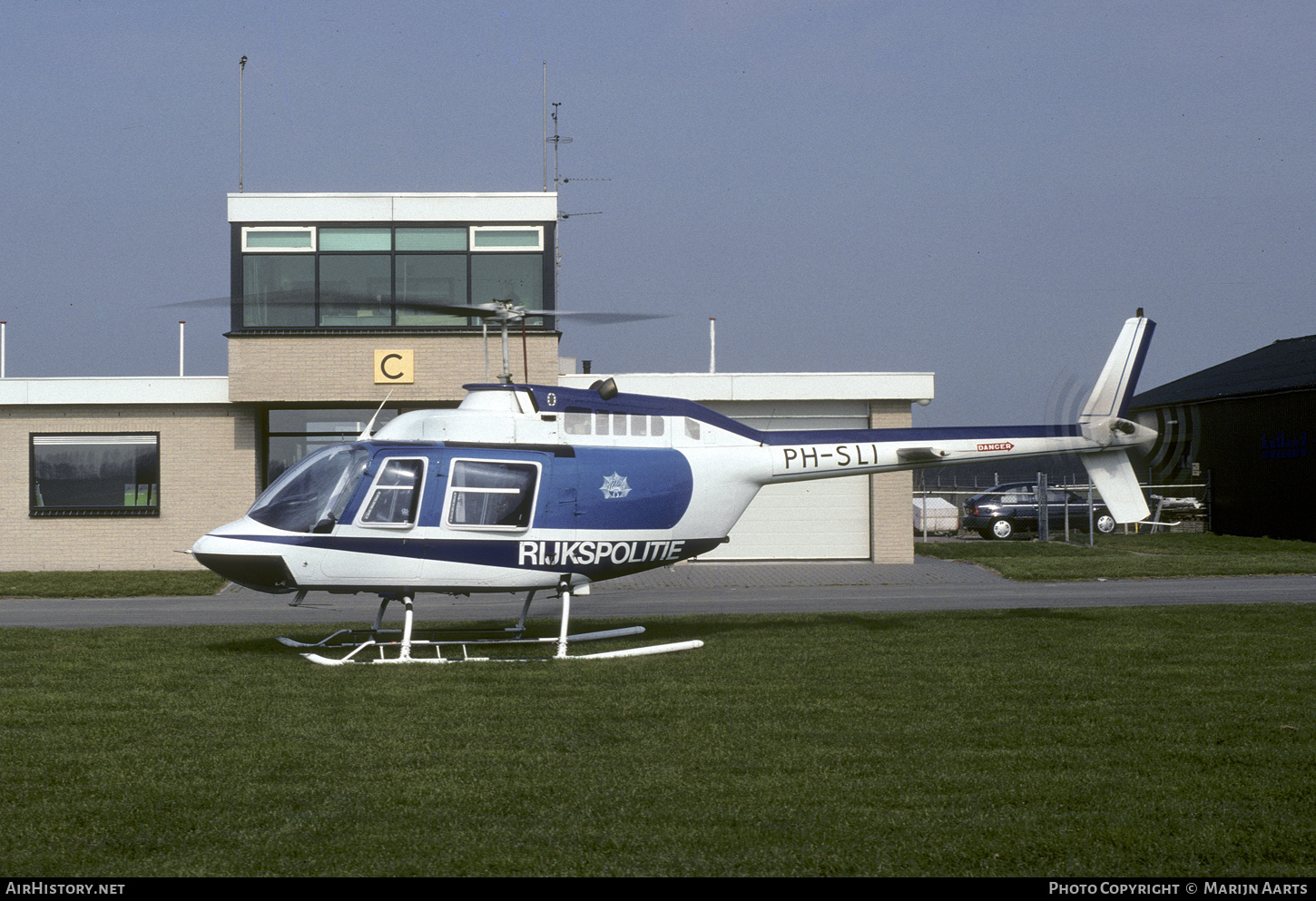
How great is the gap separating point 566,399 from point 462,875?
314 inches

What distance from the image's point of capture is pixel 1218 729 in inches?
314

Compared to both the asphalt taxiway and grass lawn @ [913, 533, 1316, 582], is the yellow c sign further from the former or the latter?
grass lawn @ [913, 533, 1316, 582]

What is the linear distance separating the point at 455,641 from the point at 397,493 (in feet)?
6.22

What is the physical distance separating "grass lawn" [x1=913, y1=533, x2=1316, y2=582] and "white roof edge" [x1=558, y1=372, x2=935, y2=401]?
3990mm

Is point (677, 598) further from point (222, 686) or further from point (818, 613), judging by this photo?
point (222, 686)

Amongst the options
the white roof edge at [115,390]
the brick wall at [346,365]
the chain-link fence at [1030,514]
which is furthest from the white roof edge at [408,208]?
the chain-link fence at [1030,514]

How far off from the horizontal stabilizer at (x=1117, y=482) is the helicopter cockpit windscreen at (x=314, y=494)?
8.75 metres

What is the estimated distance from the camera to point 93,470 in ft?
81.6

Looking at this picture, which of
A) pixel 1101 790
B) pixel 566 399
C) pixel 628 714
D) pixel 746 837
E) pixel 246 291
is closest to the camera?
pixel 746 837

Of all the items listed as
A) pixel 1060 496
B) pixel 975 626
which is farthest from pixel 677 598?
pixel 1060 496

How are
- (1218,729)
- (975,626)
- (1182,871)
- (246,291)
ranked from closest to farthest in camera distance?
(1182,871)
(1218,729)
(975,626)
(246,291)

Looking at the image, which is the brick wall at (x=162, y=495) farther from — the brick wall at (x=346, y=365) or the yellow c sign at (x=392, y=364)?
the yellow c sign at (x=392, y=364)

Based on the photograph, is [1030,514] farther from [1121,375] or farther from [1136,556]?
[1121,375]

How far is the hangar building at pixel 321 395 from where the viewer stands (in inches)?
928
